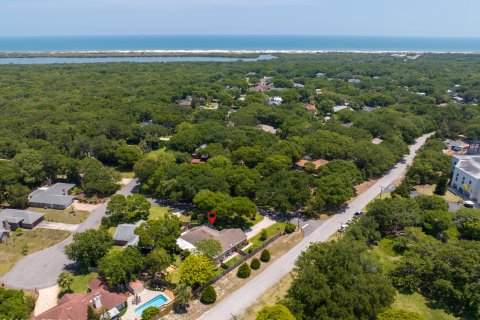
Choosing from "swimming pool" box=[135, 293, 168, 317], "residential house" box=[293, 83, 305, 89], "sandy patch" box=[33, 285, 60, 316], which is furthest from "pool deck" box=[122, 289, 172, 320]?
"residential house" box=[293, 83, 305, 89]

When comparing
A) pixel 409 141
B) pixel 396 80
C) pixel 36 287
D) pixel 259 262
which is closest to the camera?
pixel 36 287

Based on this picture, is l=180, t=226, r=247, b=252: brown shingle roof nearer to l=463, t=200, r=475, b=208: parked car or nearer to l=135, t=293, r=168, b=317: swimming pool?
l=135, t=293, r=168, b=317: swimming pool

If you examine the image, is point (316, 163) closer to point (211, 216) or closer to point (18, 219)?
point (211, 216)

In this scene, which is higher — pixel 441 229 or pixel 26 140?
pixel 26 140

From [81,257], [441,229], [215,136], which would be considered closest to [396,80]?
[215,136]

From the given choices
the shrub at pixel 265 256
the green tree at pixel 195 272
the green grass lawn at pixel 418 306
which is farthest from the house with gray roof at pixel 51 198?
the green grass lawn at pixel 418 306

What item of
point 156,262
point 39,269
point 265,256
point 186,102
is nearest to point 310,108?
point 186,102

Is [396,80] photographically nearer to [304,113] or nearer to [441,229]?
[304,113]
